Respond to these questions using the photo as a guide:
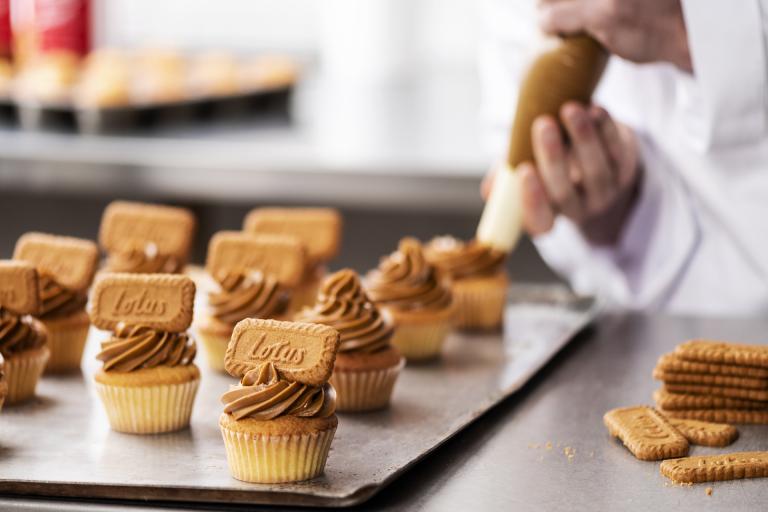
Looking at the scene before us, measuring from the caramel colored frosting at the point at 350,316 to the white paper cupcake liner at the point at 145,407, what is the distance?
0.97 ft

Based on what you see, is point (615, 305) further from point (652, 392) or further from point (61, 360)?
point (61, 360)

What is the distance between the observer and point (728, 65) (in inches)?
98.5

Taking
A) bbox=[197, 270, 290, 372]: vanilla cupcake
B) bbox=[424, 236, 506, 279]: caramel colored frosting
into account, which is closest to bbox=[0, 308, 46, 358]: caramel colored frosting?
bbox=[197, 270, 290, 372]: vanilla cupcake

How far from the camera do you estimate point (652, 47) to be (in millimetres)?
2512

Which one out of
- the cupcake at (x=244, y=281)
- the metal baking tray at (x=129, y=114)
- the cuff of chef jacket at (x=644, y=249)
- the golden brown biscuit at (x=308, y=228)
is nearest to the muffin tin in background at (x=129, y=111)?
the metal baking tray at (x=129, y=114)

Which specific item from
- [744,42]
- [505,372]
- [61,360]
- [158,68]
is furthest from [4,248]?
[744,42]

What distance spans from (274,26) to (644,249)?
3999 millimetres

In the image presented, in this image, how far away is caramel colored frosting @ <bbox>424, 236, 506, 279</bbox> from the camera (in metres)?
2.96

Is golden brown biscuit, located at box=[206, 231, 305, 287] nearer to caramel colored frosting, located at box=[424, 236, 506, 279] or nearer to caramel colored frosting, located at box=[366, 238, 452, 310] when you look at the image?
caramel colored frosting, located at box=[366, 238, 452, 310]

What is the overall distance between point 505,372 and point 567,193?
23.1 inches

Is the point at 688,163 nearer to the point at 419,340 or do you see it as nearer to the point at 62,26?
the point at 419,340

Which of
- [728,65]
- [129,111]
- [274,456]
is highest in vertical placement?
[728,65]

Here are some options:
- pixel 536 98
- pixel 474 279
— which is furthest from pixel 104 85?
pixel 536 98

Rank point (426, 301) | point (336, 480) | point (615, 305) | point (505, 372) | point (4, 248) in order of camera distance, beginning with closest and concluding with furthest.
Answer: point (336, 480) → point (505, 372) → point (426, 301) → point (615, 305) → point (4, 248)
